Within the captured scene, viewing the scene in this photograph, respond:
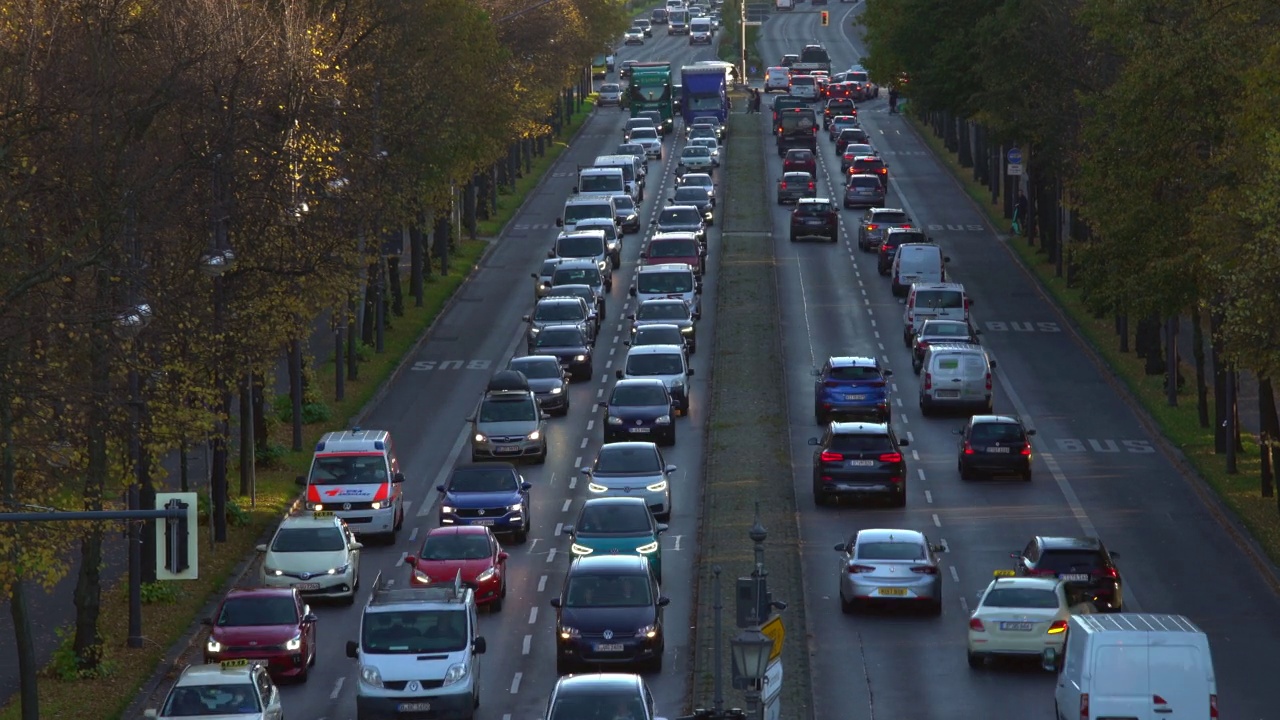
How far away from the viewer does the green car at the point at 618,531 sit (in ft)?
114

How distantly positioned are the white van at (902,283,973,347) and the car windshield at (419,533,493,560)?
25799 millimetres

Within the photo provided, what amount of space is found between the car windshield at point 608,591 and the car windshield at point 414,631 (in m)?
2.10

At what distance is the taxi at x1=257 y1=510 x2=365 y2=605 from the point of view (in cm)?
3464

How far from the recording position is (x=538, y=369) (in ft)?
168

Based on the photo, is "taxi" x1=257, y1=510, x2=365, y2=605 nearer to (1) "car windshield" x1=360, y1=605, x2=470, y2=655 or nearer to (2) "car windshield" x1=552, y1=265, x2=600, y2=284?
(1) "car windshield" x1=360, y1=605, x2=470, y2=655

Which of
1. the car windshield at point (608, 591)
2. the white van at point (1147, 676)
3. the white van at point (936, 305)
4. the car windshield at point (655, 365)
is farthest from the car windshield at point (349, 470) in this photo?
the white van at point (936, 305)

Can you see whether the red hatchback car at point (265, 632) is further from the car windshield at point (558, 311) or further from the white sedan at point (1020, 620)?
the car windshield at point (558, 311)

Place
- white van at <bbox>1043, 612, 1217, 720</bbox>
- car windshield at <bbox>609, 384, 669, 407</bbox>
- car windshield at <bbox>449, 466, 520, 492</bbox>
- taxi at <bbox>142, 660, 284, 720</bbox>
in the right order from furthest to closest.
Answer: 1. car windshield at <bbox>609, 384, 669, 407</bbox>
2. car windshield at <bbox>449, 466, 520, 492</bbox>
3. taxi at <bbox>142, 660, 284, 720</bbox>
4. white van at <bbox>1043, 612, 1217, 720</bbox>

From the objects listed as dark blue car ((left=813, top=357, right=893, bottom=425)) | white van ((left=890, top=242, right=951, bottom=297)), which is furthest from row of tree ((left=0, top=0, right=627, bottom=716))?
white van ((left=890, top=242, right=951, bottom=297))

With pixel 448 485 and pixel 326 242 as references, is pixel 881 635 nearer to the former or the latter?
pixel 448 485

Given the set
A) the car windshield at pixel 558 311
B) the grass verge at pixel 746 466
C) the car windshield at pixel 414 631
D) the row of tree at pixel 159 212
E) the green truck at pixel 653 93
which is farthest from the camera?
the green truck at pixel 653 93

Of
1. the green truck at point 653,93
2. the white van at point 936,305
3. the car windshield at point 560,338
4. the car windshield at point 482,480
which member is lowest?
the car windshield at point 482,480

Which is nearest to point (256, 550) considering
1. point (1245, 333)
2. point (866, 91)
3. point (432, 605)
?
point (432, 605)

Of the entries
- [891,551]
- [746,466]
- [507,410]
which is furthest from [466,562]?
[507,410]
